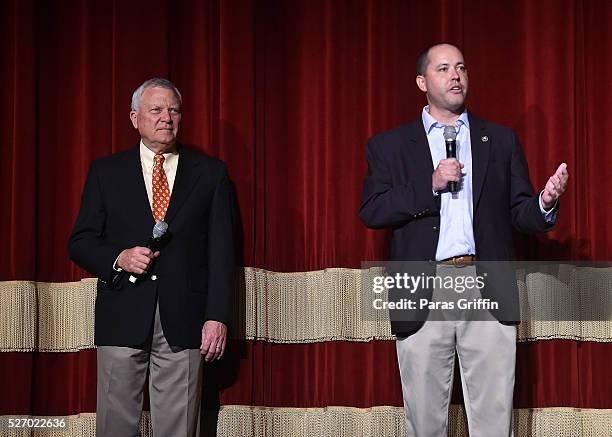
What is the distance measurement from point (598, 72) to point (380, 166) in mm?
1232

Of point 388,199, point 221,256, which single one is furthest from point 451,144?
point 221,256

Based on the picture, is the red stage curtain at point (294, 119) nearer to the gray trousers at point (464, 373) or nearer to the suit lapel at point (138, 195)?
the suit lapel at point (138, 195)

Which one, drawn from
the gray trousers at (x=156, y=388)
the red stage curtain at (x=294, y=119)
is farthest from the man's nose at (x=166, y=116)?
the gray trousers at (x=156, y=388)

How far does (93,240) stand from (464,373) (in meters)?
1.36

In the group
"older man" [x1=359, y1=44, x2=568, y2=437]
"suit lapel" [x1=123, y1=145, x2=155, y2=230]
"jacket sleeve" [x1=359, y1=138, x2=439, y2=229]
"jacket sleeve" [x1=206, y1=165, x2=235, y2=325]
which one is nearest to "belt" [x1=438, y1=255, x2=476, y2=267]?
"older man" [x1=359, y1=44, x2=568, y2=437]

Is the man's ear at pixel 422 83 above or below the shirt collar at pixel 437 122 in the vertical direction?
above

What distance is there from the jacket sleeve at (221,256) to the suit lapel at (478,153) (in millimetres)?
895

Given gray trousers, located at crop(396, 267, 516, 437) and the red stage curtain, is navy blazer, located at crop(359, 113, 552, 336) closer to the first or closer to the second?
gray trousers, located at crop(396, 267, 516, 437)

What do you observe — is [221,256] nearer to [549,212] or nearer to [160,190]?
[160,190]

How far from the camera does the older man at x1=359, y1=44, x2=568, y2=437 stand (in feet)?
10.4

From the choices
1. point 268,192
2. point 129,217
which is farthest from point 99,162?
point 268,192

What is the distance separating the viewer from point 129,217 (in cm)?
350

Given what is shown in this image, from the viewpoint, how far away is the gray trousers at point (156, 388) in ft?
11.2

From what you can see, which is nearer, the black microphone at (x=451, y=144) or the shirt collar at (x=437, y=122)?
the black microphone at (x=451, y=144)
